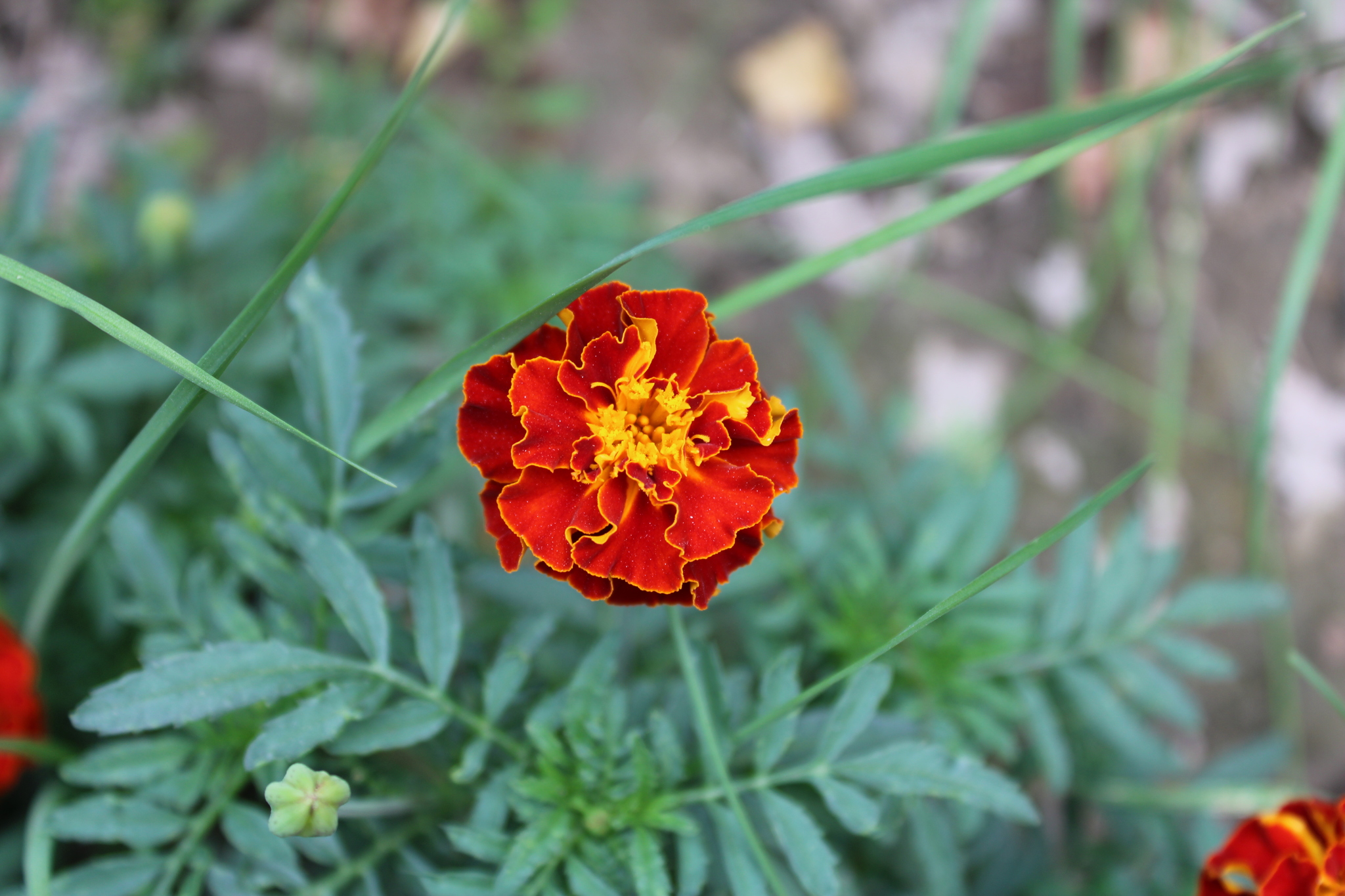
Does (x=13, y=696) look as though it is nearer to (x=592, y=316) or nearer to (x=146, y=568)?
(x=146, y=568)

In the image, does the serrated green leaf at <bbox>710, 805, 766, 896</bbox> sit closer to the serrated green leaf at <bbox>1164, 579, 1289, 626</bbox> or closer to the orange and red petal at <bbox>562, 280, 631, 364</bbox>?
the orange and red petal at <bbox>562, 280, 631, 364</bbox>

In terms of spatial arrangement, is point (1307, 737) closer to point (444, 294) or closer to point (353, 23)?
point (444, 294)

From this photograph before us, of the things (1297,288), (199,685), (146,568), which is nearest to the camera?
(199,685)

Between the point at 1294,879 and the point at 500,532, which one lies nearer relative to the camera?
the point at 500,532

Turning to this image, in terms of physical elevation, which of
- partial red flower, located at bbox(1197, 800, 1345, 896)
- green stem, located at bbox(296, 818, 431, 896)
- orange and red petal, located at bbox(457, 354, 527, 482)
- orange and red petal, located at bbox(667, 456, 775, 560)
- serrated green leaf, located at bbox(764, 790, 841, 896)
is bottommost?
partial red flower, located at bbox(1197, 800, 1345, 896)

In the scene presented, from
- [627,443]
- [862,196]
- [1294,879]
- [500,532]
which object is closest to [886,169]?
[627,443]

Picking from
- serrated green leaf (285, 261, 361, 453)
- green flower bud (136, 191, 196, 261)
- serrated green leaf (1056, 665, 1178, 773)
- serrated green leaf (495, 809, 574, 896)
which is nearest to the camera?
serrated green leaf (495, 809, 574, 896)

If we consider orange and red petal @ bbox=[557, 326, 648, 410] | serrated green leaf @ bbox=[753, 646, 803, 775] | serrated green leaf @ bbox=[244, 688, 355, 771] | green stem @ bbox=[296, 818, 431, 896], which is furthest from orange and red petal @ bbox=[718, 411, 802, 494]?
green stem @ bbox=[296, 818, 431, 896]

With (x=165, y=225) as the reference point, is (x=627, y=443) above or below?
below
